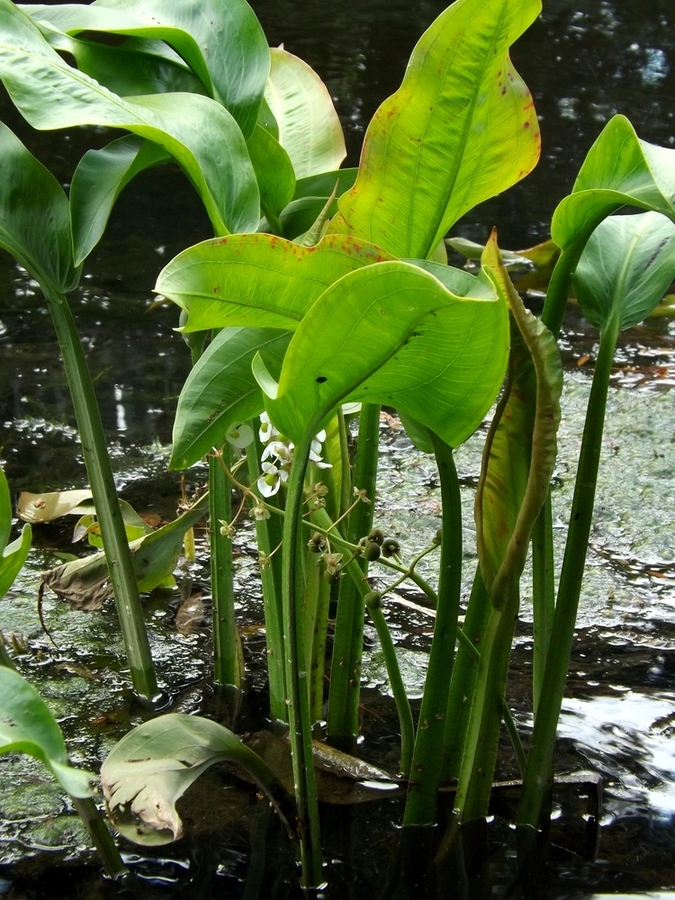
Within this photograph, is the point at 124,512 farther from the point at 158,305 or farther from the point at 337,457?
the point at 158,305

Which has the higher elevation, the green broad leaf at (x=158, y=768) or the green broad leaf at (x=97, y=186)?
the green broad leaf at (x=97, y=186)

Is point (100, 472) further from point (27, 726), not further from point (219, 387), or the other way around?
point (27, 726)

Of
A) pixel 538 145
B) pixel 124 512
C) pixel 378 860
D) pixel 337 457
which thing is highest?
pixel 538 145

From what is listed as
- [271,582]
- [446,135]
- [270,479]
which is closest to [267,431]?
[270,479]

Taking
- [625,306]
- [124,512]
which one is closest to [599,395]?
[625,306]

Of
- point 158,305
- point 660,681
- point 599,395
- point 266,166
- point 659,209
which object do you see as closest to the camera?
point 659,209

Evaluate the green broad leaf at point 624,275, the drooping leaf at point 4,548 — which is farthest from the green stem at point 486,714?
the drooping leaf at point 4,548

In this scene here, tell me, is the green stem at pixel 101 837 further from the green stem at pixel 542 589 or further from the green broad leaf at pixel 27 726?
the green stem at pixel 542 589
